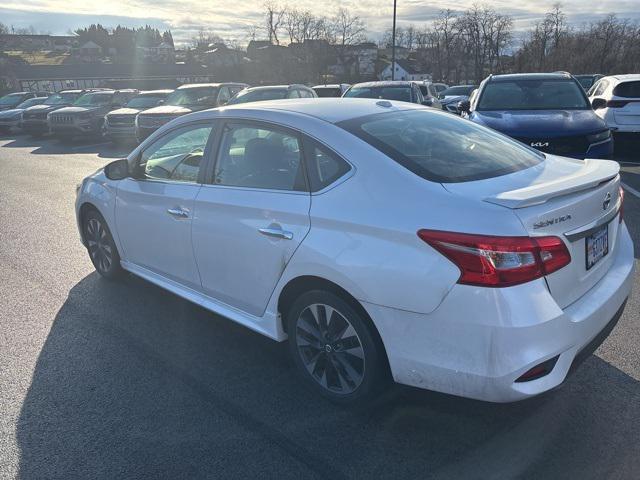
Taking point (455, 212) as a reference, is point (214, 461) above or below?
below

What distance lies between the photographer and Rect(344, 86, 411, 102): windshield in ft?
39.5

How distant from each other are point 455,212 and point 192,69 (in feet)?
221

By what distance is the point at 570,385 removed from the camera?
307cm

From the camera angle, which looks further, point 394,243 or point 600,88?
point 600,88

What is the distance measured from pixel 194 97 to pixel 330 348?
1389 centimetres

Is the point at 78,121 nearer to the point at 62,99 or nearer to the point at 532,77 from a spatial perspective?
the point at 62,99

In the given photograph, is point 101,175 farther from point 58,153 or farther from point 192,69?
point 192,69

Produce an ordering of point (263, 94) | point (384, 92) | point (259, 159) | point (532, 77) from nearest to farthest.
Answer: point (259, 159)
point (532, 77)
point (384, 92)
point (263, 94)

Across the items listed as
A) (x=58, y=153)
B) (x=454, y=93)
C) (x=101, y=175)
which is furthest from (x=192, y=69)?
(x=101, y=175)

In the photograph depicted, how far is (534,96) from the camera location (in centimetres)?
820

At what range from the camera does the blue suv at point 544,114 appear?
680 centimetres

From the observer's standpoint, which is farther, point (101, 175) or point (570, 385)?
point (101, 175)

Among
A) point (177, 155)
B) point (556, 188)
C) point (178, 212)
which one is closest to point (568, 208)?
point (556, 188)

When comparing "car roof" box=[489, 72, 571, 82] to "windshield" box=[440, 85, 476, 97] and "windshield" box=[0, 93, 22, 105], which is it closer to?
"windshield" box=[440, 85, 476, 97]
